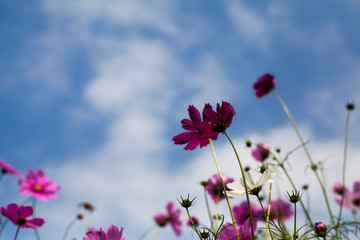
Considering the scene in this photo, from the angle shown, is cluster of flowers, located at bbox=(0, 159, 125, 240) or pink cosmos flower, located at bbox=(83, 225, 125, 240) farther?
cluster of flowers, located at bbox=(0, 159, 125, 240)

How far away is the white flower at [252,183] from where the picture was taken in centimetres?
64

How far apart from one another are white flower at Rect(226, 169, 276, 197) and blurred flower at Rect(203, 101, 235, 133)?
0.40 feet

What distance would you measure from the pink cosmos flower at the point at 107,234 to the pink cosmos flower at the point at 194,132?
230mm

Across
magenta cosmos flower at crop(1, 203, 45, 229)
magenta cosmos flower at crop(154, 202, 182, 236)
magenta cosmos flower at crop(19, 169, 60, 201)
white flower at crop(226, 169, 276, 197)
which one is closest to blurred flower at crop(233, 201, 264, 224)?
white flower at crop(226, 169, 276, 197)

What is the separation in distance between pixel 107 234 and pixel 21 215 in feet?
1.63

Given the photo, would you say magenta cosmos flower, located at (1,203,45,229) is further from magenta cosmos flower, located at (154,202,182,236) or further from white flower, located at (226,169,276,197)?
magenta cosmos flower, located at (154,202,182,236)

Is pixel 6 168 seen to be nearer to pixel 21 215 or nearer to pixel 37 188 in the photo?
pixel 37 188

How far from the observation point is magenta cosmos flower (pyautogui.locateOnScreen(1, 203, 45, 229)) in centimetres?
93

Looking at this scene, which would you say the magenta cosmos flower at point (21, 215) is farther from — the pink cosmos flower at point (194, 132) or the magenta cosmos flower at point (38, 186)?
the pink cosmos flower at point (194, 132)

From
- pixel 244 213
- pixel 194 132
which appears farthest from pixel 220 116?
pixel 244 213

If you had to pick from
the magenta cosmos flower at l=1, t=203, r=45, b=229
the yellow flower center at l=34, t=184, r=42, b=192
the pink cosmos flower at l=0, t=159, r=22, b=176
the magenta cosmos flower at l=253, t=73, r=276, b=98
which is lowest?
the magenta cosmos flower at l=1, t=203, r=45, b=229

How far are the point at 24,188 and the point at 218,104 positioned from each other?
39.1 inches

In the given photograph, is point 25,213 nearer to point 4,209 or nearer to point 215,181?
point 4,209

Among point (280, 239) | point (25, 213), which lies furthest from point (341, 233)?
point (25, 213)
